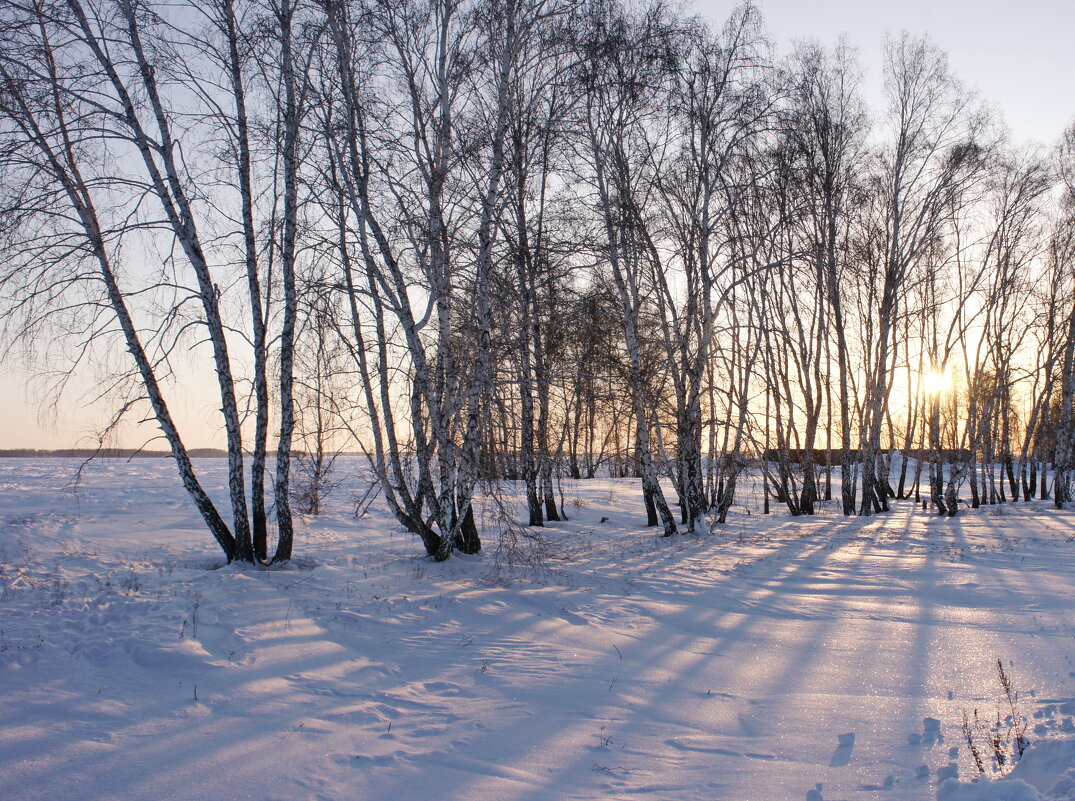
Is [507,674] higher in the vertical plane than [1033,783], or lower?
lower

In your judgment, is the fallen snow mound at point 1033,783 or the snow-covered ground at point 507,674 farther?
the snow-covered ground at point 507,674

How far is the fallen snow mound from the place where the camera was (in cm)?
318

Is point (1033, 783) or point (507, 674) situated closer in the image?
point (1033, 783)

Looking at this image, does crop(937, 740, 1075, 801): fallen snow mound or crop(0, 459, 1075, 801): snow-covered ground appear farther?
crop(0, 459, 1075, 801): snow-covered ground

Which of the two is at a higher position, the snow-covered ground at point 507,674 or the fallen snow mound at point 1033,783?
the fallen snow mound at point 1033,783

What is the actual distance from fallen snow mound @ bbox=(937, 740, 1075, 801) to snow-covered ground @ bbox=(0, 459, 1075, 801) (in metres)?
0.19

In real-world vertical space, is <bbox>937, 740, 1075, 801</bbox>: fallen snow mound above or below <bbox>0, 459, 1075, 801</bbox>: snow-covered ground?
above

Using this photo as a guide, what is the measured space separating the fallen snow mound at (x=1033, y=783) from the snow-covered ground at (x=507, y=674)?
0.19 metres

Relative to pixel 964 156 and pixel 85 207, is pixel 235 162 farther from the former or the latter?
pixel 964 156

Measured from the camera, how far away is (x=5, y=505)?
1590 centimetres

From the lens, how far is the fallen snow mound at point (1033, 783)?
10.4ft

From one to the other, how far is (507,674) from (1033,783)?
3.53 meters

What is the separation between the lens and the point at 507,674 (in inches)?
213

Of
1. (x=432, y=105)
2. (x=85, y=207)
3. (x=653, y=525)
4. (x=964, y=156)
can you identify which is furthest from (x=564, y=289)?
(x=964, y=156)
